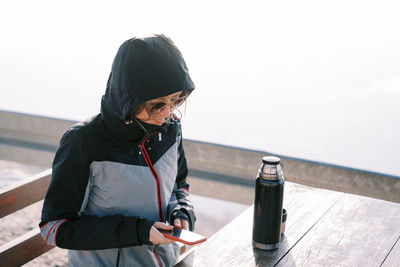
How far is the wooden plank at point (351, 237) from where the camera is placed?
1151 mm

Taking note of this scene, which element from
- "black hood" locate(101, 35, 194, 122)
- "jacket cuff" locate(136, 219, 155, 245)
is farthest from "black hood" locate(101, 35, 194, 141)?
"jacket cuff" locate(136, 219, 155, 245)

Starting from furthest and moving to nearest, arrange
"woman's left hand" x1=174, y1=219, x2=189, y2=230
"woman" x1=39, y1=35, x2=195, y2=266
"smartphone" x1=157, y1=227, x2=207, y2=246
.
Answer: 1. "woman's left hand" x1=174, y1=219, x2=189, y2=230
2. "woman" x1=39, y1=35, x2=195, y2=266
3. "smartphone" x1=157, y1=227, x2=207, y2=246

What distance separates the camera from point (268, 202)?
1.10 metres

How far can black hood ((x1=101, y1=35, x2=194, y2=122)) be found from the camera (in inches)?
41.5

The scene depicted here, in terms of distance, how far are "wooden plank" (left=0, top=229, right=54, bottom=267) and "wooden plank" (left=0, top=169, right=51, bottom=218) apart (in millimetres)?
93

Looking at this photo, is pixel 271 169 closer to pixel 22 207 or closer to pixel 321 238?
pixel 321 238

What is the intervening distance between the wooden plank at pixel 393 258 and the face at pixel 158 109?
73cm

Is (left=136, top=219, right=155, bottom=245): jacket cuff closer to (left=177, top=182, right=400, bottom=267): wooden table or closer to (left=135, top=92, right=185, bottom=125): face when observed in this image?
(left=177, top=182, right=400, bottom=267): wooden table

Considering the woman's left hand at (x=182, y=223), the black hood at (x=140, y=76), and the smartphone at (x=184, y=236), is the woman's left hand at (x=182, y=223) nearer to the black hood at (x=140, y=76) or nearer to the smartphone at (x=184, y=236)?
the smartphone at (x=184, y=236)

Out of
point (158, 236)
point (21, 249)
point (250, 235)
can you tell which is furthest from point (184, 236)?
point (21, 249)

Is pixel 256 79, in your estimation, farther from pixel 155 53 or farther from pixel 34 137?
pixel 155 53

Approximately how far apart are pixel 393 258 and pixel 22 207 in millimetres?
1134

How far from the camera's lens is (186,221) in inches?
48.9

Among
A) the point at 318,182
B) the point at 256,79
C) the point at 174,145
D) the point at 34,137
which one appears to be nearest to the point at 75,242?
the point at 174,145
